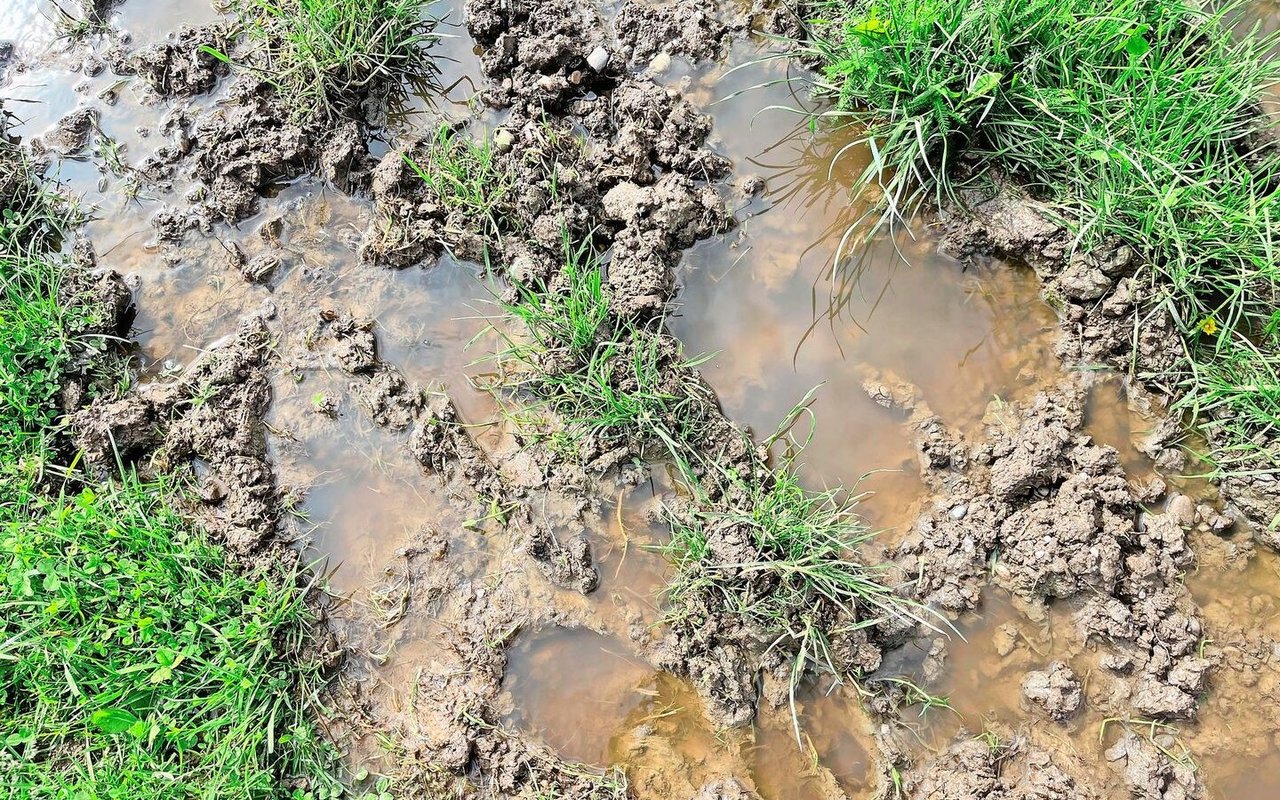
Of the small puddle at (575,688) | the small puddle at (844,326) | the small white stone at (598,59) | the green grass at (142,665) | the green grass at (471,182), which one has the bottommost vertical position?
the small puddle at (575,688)

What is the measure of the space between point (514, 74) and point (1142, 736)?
3.88 metres

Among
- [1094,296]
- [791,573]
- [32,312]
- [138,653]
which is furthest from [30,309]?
[1094,296]

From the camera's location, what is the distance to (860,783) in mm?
2570

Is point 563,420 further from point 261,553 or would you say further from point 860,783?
point 860,783

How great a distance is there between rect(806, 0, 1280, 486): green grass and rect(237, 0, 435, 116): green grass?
89.2 inches

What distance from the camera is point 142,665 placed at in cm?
268

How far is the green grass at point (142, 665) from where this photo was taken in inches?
103

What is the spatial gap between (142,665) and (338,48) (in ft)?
9.66

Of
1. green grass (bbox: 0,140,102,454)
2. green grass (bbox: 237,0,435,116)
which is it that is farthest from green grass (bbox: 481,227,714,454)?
green grass (bbox: 0,140,102,454)

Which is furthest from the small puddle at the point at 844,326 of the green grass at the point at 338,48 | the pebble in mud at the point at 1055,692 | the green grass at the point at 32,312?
the green grass at the point at 32,312

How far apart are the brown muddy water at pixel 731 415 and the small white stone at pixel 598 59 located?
38 cm

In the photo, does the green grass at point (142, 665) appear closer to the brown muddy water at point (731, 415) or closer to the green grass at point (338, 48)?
the brown muddy water at point (731, 415)

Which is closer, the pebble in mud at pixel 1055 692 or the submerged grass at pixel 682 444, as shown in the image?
the pebble in mud at pixel 1055 692

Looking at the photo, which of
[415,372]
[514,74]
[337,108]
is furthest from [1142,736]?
[337,108]
